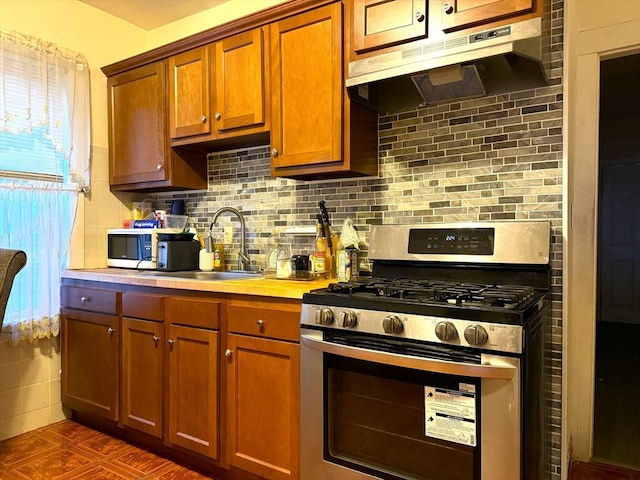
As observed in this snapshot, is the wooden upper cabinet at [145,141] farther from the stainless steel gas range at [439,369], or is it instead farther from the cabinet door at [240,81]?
the stainless steel gas range at [439,369]

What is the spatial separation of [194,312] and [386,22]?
149 cm

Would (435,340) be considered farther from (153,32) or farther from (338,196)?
(153,32)

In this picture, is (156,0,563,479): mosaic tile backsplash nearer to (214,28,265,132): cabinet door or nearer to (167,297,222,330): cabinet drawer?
(214,28,265,132): cabinet door

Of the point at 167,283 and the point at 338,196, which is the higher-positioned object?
the point at 338,196

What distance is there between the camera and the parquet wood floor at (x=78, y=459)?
212 cm

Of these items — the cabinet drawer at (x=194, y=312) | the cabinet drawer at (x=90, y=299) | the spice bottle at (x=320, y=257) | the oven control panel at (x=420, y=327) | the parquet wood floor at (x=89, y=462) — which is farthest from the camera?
the cabinet drawer at (x=90, y=299)

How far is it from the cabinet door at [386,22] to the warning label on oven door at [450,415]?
133 cm

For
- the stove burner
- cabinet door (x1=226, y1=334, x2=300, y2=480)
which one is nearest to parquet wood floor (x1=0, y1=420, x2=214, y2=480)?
cabinet door (x1=226, y1=334, x2=300, y2=480)

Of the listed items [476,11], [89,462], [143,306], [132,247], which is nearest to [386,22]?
[476,11]

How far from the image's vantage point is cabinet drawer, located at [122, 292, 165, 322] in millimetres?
2191

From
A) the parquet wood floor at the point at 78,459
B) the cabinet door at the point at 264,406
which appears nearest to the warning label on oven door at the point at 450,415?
the cabinet door at the point at 264,406

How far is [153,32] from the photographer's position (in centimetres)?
321

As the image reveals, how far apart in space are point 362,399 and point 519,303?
2.02ft

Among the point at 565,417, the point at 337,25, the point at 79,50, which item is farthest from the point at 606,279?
the point at 79,50
